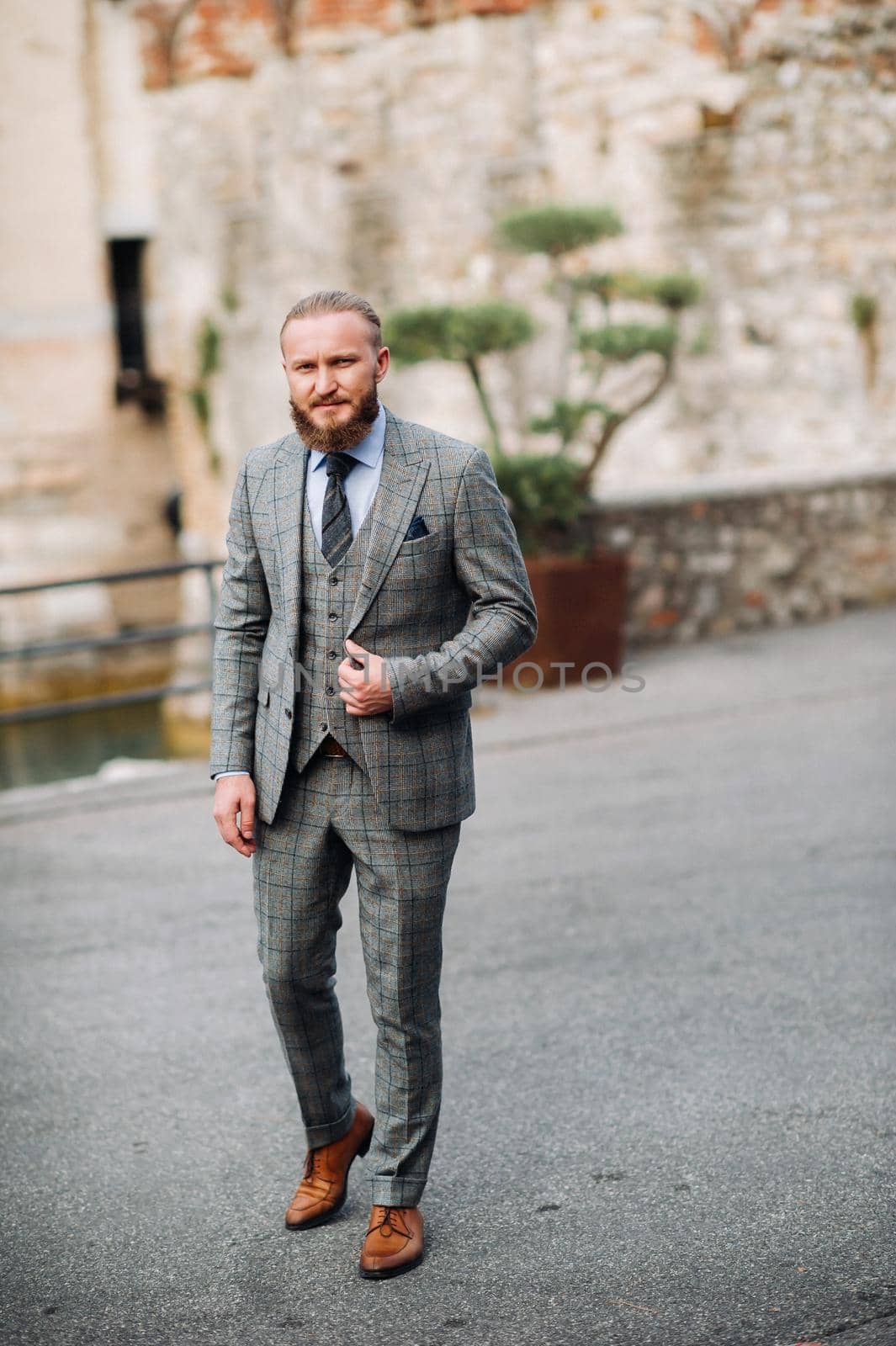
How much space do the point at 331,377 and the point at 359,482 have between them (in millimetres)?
220

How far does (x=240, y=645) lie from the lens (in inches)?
108

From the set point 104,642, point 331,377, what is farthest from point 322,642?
point 104,642

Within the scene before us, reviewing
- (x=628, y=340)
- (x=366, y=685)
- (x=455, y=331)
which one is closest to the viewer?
(x=366, y=685)

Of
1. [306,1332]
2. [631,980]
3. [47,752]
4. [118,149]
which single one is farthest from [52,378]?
[306,1332]

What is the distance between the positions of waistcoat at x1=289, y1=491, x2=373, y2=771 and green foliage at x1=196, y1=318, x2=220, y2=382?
1241cm

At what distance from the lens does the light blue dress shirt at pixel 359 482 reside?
265 cm

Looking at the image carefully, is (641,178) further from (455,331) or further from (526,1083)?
(526,1083)

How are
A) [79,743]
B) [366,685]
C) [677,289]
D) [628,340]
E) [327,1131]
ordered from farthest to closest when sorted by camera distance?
[79,743]
[677,289]
[628,340]
[327,1131]
[366,685]

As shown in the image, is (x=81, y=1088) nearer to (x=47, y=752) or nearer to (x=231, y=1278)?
(x=231, y=1278)

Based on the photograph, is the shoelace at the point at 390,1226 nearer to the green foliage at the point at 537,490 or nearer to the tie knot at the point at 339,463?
the tie knot at the point at 339,463

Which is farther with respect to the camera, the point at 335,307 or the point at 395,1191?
the point at 395,1191

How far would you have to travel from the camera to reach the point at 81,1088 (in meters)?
3.55

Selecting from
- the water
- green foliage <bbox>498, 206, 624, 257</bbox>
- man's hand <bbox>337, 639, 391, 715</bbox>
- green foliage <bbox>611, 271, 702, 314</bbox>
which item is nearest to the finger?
man's hand <bbox>337, 639, 391, 715</bbox>

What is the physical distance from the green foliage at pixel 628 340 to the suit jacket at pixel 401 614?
215 inches
